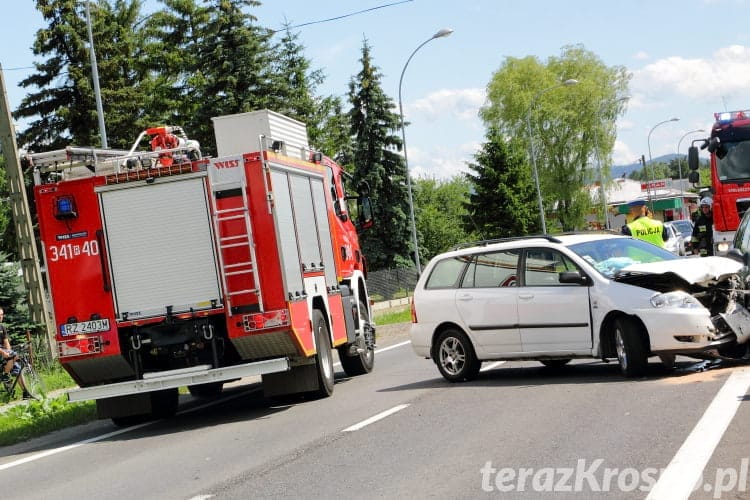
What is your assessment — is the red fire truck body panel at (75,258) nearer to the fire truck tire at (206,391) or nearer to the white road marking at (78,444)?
the white road marking at (78,444)

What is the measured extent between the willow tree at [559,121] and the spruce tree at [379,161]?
14.7m

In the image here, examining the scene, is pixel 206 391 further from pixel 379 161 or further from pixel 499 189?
pixel 499 189

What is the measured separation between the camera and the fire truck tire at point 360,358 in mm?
16486

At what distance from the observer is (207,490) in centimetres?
820

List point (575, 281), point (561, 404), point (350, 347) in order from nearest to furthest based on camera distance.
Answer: point (561, 404) → point (575, 281) → point (350, 347)

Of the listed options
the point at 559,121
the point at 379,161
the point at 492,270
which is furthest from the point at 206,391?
the point at 559,121

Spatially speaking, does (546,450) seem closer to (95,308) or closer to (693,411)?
(693,411)

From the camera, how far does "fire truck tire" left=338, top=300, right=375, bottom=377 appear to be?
16.5m

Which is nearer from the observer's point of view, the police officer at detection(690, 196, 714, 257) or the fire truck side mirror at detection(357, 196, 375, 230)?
the fire truck side mirror at detection(357, 196, 375, 230)

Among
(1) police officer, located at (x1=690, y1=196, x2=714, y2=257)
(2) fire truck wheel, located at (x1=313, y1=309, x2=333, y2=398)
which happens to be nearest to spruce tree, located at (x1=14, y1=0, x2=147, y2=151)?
(1) police officer, located at (x1=690, y1=196, x2=714, y2=257)

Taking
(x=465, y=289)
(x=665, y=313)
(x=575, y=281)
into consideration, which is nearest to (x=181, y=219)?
(x=465, y=289)

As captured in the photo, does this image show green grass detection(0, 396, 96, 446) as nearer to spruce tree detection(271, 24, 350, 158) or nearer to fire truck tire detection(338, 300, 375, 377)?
fire truck tire detection(338, 300, 375, 377)

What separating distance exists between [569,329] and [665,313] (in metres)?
1.28

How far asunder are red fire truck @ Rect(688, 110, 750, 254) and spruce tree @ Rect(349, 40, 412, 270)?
34.3 metres
